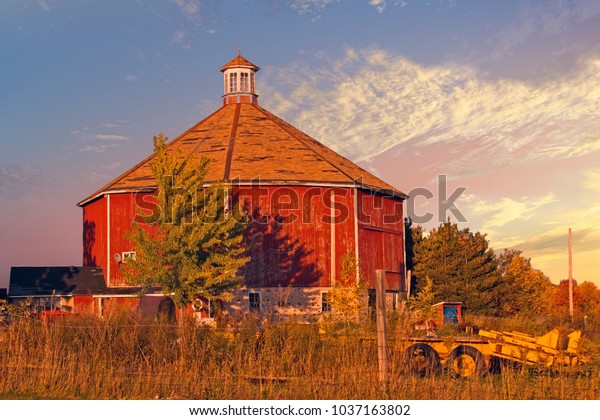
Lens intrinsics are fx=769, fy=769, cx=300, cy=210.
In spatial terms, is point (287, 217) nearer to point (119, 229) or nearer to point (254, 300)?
point (254, 300)

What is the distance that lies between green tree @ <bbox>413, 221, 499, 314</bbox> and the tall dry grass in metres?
26.0

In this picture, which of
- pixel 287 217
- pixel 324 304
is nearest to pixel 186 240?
pixel 287 217

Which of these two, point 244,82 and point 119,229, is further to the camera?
point 244,82

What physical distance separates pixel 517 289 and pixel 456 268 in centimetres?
488

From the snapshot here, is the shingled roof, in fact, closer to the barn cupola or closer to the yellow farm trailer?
the barn cupola

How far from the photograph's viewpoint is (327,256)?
3894cm

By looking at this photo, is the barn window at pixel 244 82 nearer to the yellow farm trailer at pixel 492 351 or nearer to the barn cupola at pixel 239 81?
the barn cupola at pixel 239 81

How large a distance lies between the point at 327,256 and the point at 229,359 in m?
22.5

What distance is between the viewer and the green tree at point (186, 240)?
31.1 meters

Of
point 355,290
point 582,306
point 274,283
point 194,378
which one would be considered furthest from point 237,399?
point 582,306

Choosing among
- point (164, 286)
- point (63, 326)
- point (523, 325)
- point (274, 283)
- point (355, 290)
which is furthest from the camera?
point (274, 283)

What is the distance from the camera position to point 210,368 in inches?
611
